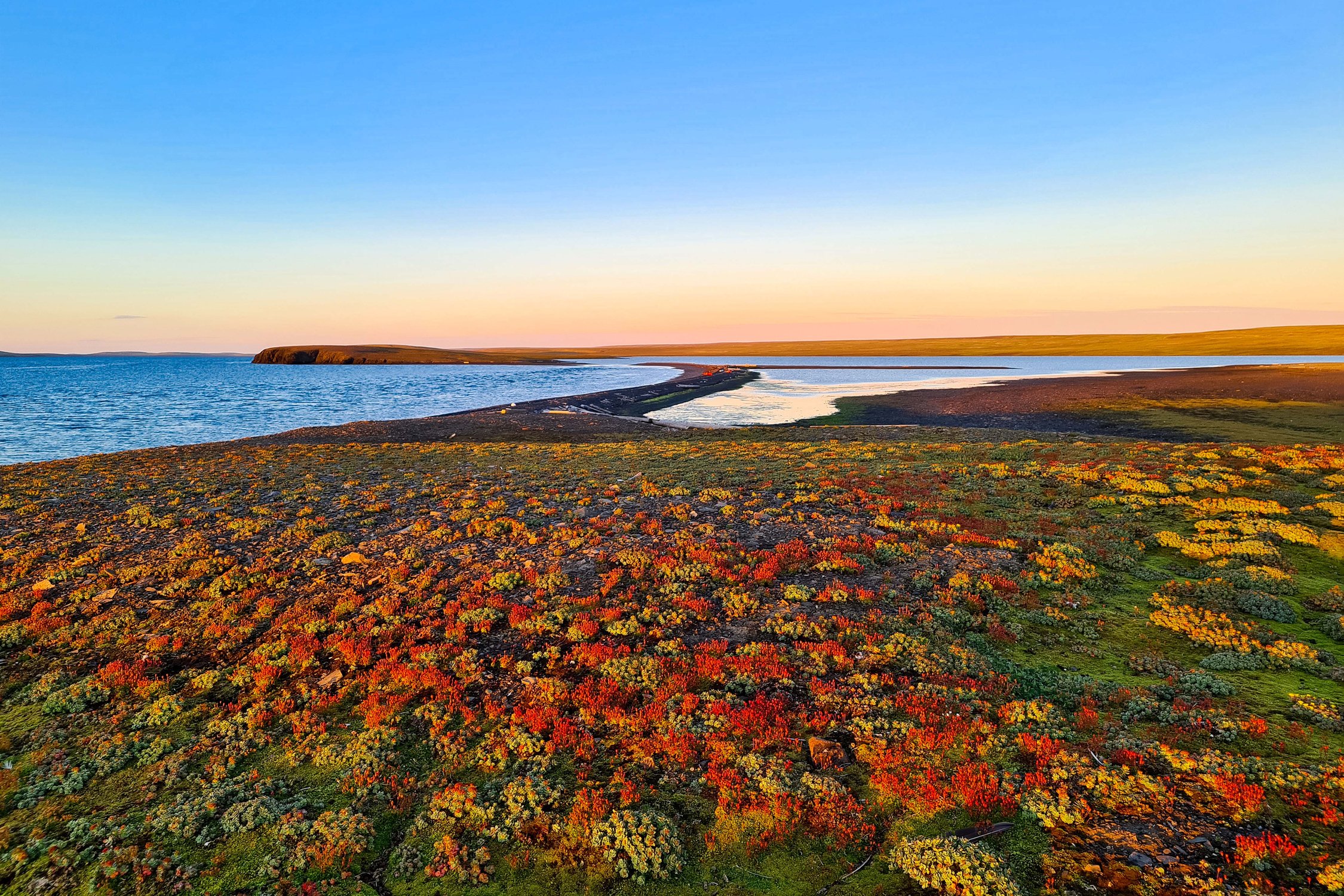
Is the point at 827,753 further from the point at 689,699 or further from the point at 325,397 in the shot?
the point at 325,397

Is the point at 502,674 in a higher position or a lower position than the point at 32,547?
lower

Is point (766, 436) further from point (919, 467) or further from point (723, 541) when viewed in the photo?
point (723, 541)

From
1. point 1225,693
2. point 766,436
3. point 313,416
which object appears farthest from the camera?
point 313,416

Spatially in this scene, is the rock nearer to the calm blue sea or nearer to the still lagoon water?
the still lagoon water

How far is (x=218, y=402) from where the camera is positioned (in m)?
87.8

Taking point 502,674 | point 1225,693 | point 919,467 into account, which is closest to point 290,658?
point 502,674

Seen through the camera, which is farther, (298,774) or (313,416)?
(313,416)

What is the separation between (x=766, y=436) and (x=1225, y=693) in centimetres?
3477

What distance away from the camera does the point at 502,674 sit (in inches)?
418

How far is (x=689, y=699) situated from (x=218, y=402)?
353ft

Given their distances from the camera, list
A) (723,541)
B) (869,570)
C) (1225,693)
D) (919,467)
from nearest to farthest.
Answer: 1. (1225,693)
2. (869,570)
3. (723,541)
4. (919,467)

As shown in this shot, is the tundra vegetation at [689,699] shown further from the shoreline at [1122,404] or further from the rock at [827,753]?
the shoreline at [1122,404]

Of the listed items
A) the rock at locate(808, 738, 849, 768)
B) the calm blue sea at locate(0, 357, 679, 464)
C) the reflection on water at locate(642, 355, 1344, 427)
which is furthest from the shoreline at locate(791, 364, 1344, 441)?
the calm blue sea at locate(0, 357, 679, 464)

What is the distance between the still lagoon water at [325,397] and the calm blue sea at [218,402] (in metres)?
0.32
